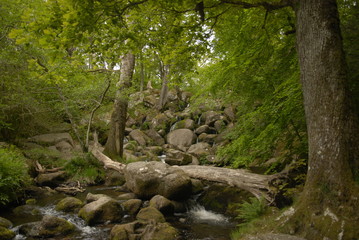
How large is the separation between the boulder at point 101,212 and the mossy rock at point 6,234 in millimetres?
1659

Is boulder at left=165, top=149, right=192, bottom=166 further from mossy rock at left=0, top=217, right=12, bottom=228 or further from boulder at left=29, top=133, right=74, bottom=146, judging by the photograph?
mossy rock at left=0, top=217, right=12, bottom=228

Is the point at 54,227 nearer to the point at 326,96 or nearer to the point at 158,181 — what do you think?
the point at 158,181

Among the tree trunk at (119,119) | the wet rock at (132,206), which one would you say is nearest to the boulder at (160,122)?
the tree trunk at (119,119)

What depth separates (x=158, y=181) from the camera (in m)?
8.34

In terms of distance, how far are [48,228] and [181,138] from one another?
15.0 m

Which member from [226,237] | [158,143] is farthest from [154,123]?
[226,237]

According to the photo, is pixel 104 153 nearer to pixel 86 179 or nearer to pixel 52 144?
pixel 86 179

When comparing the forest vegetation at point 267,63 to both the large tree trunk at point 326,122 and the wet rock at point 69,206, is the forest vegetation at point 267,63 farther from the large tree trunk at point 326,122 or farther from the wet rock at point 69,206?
the wet rock at point 69,206

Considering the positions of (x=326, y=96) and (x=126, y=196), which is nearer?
(x=326, y=96)

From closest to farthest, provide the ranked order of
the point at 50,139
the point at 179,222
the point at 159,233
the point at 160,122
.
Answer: the point at 159,233 < the point at 179,222 < the point at 50,139 < the point at 160,122

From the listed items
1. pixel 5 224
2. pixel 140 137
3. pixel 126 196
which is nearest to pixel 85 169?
pixel 126 196

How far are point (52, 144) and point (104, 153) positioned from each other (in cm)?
373

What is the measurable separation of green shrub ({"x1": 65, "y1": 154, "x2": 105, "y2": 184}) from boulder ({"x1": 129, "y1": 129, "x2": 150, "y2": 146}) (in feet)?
25.8

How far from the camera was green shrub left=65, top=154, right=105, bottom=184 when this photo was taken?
11.0 metres
